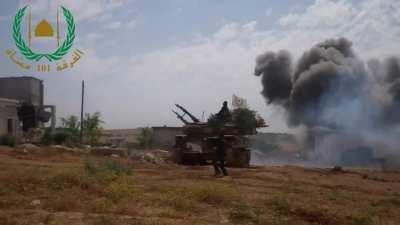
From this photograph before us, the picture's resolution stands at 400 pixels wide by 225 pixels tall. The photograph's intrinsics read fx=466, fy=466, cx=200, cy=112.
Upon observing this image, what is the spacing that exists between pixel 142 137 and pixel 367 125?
19075 millimetres

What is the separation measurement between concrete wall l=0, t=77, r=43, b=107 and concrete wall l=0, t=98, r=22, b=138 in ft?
12.9

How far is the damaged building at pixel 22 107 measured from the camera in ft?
104

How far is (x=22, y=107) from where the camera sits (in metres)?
33.8

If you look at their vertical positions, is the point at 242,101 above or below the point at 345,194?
above

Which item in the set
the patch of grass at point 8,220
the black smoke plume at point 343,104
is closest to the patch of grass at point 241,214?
the patch of grass at point 8,220

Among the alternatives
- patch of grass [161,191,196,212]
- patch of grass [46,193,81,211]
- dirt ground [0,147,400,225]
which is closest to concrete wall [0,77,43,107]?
dirt ground [0,147,400,225]

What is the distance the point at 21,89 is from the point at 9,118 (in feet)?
20.8

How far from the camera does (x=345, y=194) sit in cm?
961

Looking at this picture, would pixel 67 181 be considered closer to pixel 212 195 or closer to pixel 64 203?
pixel 64 203

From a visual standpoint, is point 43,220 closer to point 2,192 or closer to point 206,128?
point 2,192

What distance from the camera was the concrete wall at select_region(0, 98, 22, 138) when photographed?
101 feet

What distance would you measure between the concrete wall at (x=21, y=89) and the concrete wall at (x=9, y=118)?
3940mm

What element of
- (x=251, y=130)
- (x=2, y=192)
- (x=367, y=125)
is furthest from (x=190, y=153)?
(x=367, y=125)

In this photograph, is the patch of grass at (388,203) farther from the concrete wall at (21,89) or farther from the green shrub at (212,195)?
the concrete wall at (21,89)
